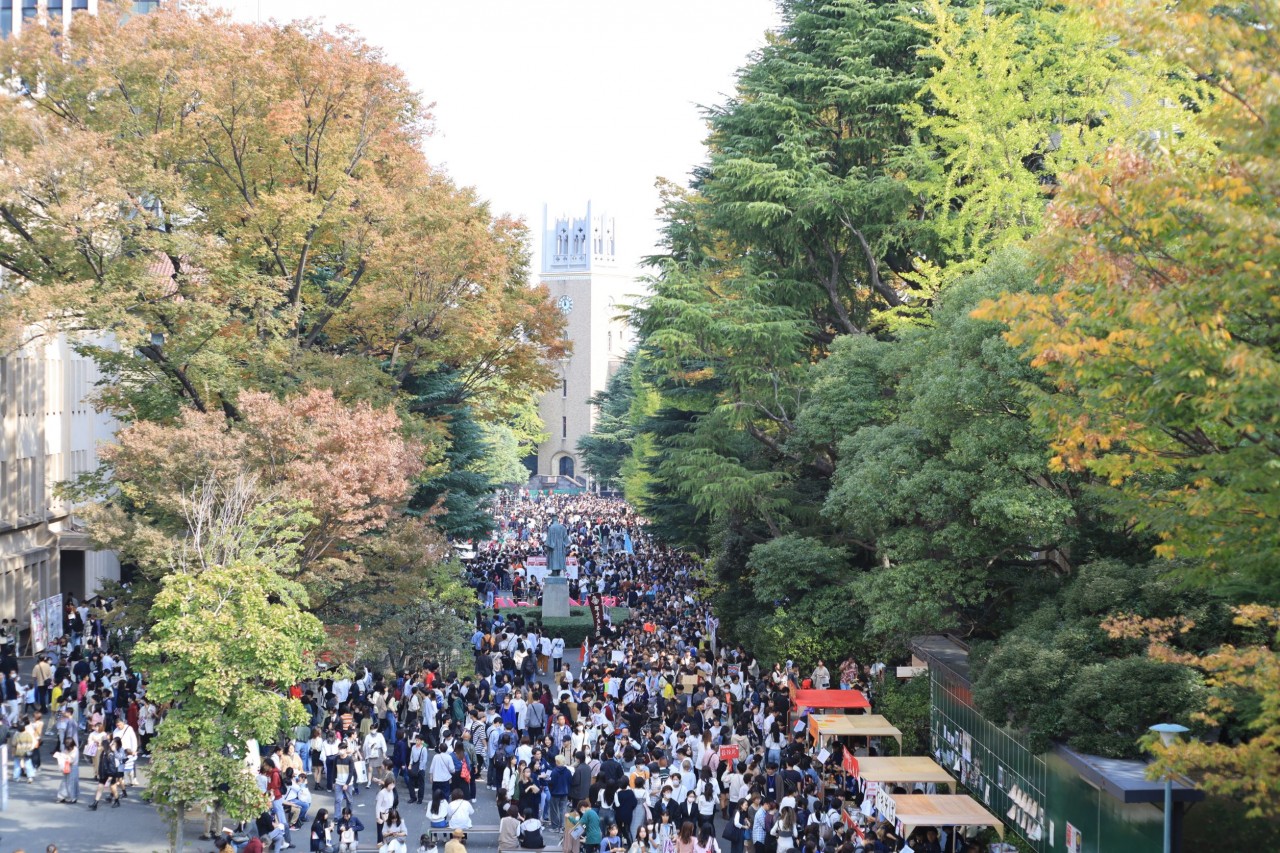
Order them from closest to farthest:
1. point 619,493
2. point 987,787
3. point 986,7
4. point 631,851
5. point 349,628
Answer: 1. point 631,851
2. point 987,787
3. point 349,628
4. point 986,7
5. point 619,493

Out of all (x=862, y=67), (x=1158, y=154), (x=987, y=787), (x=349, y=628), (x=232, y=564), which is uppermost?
(x=862, y=67)

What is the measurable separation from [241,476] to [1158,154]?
1238 centimetres

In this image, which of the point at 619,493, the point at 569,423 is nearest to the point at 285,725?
the point at 619,493

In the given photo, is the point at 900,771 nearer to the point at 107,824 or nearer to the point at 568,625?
the point at 107,824

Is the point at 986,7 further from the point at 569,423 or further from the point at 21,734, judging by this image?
the point at 569,423

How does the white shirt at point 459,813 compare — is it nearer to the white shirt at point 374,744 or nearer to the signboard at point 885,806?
the white shirt at point 374,744

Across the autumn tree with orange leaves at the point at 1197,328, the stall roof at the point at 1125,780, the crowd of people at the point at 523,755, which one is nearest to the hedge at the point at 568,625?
the crowd of people at the point at 523,755

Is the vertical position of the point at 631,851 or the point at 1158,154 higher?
the point at 1158,154

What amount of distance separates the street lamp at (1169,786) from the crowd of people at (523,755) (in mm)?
2982

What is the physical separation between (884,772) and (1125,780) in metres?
4.32

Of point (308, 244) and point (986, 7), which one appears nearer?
point (308, 244)

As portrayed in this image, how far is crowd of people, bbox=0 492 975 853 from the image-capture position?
591 inches

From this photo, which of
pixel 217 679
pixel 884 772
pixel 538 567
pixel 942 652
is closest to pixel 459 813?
pixel 217 679

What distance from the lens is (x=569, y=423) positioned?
344 ft
